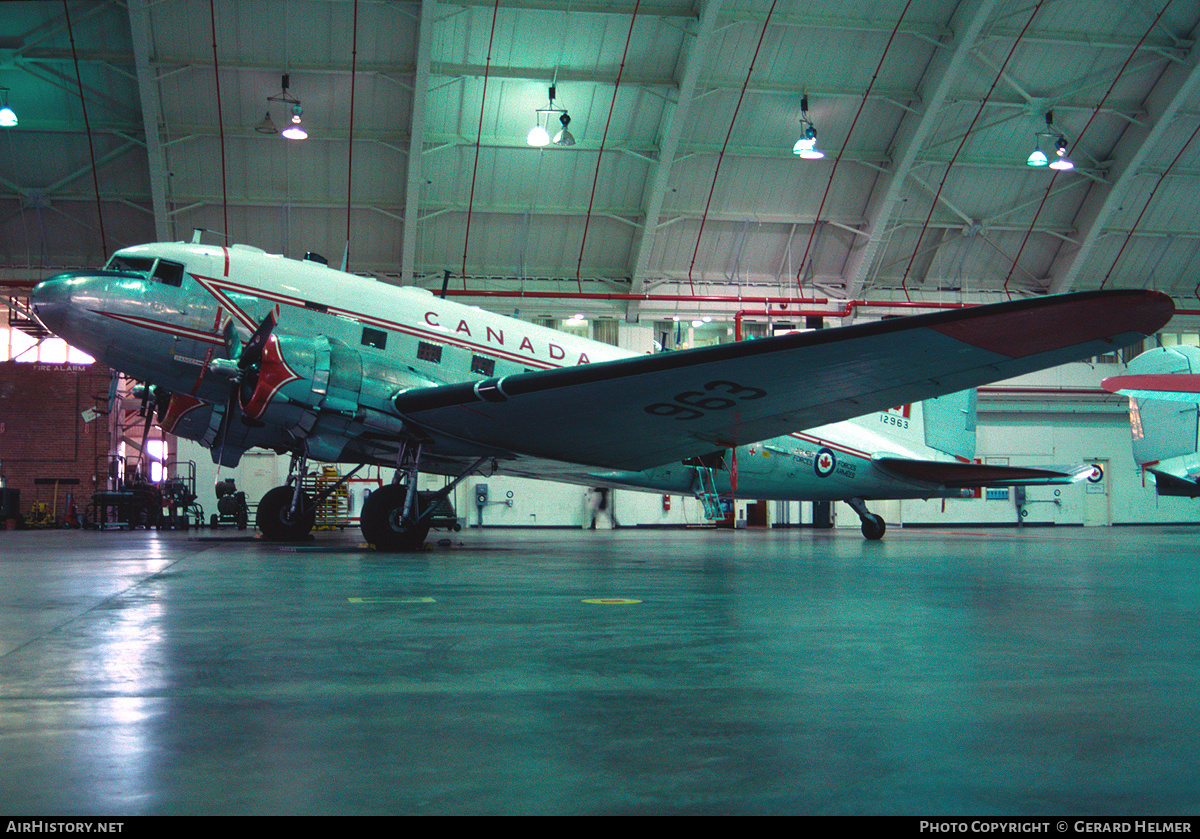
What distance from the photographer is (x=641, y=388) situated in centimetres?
964

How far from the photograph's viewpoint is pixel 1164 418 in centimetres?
2152

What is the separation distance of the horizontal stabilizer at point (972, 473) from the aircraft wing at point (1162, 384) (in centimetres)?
533

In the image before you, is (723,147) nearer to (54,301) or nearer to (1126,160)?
(1126,160)

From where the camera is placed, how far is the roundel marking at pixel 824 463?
53.2ft

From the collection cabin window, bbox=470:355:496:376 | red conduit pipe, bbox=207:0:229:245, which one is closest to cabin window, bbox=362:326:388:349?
cabin window, bbox=470:355:496:376

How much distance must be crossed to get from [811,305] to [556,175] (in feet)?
33.7

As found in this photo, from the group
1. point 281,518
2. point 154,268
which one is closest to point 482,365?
point 154,268

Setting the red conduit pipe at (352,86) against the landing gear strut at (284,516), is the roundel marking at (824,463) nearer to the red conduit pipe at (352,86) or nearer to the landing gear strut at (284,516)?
the landing gear strut at (284,516)

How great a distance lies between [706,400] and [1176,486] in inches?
709

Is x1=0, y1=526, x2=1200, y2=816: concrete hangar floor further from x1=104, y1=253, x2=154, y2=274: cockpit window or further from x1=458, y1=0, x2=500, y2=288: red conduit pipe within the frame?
x1=458, y1=0, x2=500, y2=288: red conduit pipe

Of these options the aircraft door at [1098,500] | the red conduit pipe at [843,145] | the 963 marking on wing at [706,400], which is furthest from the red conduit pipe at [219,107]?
the aircraft door at [1098,500]

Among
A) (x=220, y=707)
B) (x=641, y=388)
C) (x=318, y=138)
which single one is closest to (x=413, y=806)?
(x=220, y=707)

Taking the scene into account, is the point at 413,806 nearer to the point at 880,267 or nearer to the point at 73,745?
the point at 73,745
